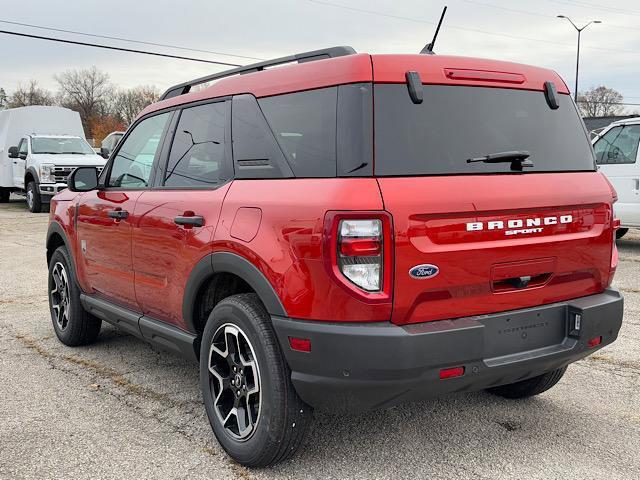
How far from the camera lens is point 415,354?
252cm

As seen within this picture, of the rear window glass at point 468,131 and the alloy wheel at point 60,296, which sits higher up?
the rear window glass at point 468,131

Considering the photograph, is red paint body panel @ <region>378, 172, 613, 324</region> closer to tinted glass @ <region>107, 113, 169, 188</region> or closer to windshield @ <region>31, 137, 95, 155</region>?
tinted glass @ <region>107, 113, 169, 188</region>

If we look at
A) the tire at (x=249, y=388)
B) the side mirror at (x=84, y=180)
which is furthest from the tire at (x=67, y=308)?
the tire at (x=249, y=388)

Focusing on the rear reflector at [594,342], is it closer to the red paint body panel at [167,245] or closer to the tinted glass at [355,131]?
the tinted glass at [355,131]

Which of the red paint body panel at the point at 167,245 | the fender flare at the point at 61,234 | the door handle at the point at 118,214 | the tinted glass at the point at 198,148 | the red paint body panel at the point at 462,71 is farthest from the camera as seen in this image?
the fender flare at the point at 61,234

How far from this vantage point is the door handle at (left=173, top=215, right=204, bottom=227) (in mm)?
3250

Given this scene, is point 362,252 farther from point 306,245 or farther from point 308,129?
point 308,129

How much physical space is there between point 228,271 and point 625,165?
8538 millimetres

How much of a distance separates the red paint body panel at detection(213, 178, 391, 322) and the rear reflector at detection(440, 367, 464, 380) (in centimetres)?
34

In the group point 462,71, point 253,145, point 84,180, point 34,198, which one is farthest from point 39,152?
point 462,71

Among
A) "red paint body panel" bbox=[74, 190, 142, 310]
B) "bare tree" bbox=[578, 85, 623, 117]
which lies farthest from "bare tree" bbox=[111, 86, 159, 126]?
"red paint body panel" bbox=[74, 190, 142, 310]

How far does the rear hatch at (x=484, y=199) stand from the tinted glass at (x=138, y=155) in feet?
6.11

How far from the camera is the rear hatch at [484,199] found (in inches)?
102

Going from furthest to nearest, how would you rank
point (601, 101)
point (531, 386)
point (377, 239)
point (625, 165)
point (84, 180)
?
point (601, 101) → point (625, 165) → point (84, 180) → point (531, 386) → point (377, 239)
